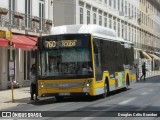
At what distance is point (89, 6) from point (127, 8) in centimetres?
2247

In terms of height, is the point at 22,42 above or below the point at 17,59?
above

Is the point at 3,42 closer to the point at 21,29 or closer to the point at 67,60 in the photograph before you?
the point at 21,29

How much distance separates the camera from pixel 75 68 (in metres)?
20.3

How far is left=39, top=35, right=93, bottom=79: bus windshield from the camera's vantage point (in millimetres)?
20312

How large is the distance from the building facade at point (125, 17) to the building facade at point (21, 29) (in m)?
8.10

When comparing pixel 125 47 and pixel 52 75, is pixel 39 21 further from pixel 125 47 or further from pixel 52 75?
pixel 52 75

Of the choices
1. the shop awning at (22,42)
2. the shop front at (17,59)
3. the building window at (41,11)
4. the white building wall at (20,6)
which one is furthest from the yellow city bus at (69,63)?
the building window at (41,11)

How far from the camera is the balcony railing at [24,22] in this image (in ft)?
102

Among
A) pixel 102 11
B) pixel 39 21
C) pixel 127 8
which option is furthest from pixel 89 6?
pixel 127 8

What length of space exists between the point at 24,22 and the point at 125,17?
39.0 metres

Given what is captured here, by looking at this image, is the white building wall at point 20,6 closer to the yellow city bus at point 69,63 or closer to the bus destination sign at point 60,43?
the yellow city bus at point 69,63

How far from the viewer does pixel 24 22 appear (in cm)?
3406

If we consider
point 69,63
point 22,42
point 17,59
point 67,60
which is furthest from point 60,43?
point 17,59

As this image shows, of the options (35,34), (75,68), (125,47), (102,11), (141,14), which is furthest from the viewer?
(141,14)
